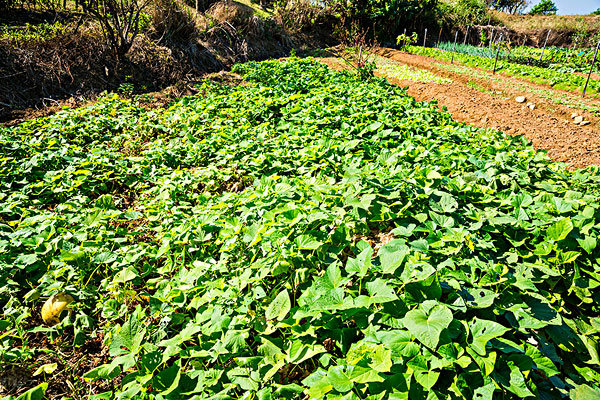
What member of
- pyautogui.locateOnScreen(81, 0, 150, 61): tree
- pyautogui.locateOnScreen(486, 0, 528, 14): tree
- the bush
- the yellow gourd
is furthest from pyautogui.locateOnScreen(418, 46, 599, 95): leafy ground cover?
pyautogui.locateOnScreen(486, 0, 528, 14): tree

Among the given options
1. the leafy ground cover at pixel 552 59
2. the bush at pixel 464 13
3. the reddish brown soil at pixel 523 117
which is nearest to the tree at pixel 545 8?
the bush at pixel 464 13

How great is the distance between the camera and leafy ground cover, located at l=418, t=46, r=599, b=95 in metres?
9.62

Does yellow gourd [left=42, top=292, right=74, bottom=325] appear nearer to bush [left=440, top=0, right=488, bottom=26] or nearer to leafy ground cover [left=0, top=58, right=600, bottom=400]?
leafy ground cover [left=0, top=58, right=600, bottom=400]

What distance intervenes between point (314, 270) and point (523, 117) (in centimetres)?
661

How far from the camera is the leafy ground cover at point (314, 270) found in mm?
1358

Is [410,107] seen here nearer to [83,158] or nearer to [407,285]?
[407,285]

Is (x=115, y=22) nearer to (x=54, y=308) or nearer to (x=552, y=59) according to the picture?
(x=54, y=308)

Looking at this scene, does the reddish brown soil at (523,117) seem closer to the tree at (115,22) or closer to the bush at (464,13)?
the tree at (115,22)

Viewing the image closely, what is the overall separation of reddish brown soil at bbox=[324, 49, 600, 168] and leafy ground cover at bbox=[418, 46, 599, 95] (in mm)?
2357

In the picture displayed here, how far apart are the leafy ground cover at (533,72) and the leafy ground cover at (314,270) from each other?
9091 millimetres

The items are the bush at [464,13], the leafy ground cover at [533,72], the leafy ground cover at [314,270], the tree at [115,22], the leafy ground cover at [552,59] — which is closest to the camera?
the leafy ground cover at [314,270]

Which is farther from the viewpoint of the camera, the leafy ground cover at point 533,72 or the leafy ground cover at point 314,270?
the leafy ground cover at point 533,72

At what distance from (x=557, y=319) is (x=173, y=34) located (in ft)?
37.1

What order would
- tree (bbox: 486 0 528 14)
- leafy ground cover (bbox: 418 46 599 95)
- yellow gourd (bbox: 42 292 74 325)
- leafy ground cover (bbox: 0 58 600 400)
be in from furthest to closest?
tree (bbox: 486 0 528 14)
leafy ground cover (bbox: 418 46 599 95)
yellow gourd (bbox: 42 292 74 325)
leafy ground cover (bbox: 0 58 600 400)
